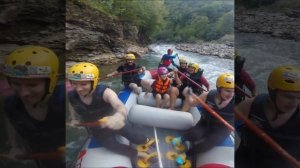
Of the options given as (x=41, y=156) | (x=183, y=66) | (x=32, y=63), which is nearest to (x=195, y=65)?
(x=183, y=66)

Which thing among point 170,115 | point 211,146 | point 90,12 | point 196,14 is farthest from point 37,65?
point 211,146

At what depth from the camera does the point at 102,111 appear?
1656 mm

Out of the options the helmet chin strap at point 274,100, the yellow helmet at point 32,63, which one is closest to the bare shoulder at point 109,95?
the yellow helmet at point 32,63

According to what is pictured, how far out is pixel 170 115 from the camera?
1.64m

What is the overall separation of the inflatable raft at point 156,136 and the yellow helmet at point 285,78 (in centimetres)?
34

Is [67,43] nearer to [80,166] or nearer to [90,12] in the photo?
[90,12]

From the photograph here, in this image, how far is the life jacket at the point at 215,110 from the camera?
1.62 m

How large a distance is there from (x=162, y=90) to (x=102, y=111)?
1.03 feet

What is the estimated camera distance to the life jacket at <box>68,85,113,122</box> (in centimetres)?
165

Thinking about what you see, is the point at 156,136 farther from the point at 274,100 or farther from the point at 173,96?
the point at 274,100

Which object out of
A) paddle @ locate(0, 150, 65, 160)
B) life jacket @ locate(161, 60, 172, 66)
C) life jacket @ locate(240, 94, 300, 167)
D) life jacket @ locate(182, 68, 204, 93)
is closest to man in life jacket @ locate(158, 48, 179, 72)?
life jacket @ locate(161, 60, 172, 66)

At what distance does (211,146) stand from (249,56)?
475mm

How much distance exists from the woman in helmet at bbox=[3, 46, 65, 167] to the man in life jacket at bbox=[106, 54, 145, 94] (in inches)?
11.9

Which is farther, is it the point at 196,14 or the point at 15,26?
the point at 15,26
